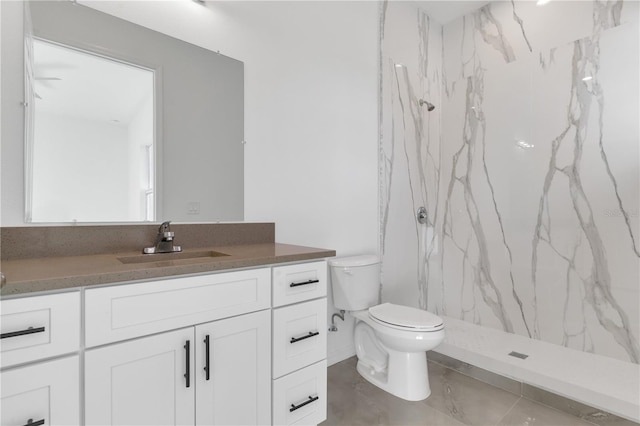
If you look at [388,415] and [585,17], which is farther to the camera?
[585,17]

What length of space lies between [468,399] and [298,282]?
1323 mm

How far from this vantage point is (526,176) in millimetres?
2500

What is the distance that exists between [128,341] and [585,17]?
317 centimetres

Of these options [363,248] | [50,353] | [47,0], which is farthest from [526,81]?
[50,353]

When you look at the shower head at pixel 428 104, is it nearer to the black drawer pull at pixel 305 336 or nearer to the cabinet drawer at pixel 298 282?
the cabinet drawer at pixel 298 282

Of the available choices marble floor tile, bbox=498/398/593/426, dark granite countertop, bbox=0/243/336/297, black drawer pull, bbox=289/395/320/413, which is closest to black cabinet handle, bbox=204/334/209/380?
dark granite countertop, bbox=0/243/336/297

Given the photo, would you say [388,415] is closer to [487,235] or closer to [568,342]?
[568,342]

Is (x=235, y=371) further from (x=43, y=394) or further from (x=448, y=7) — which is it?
(x=448, y=7)

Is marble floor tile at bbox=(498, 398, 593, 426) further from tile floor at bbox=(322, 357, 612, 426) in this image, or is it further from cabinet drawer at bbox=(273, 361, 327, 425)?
cabinet drawer at bbox=(273, 361, 327, 425)

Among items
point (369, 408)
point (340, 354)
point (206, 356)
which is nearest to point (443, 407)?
point (369, 408)

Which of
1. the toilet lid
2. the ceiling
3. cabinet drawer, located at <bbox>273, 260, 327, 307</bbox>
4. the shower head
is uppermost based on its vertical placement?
the ceiling

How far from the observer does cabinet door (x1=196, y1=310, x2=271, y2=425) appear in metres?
1.07

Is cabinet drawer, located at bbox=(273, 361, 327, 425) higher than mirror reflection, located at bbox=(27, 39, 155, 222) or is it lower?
lower

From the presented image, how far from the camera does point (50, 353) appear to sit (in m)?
0.81
